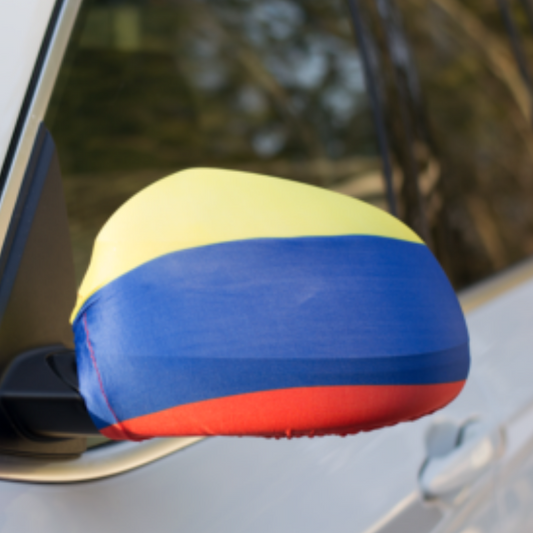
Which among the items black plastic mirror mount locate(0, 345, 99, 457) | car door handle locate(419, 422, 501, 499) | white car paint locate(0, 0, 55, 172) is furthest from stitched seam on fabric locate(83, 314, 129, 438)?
car door handle locate(419, 422, 501, 499)

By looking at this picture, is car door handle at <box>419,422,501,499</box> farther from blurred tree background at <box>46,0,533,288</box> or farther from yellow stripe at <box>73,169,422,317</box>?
yellow stripe at <box>73,169,422,317</box>

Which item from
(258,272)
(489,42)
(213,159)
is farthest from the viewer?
(489,42)

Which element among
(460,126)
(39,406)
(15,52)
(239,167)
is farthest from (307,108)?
(39,406)

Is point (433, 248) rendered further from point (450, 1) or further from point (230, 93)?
point (450, 1)

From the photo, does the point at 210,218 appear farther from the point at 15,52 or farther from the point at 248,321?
the point at 15,52

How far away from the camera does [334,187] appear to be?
4.56ft

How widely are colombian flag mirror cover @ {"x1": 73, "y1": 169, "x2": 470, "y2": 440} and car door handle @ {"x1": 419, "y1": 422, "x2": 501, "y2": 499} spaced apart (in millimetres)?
612

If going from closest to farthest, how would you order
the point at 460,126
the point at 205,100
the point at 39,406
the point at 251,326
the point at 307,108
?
the point at 251,326 < the point at 39,406 < the point at 205,100 < the point at 307,108 < the point at 460,126

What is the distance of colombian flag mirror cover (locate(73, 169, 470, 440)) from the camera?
22.0 inches

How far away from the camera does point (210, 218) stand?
23.2 inches

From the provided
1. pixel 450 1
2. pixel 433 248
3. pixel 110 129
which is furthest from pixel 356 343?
pixel 450 1

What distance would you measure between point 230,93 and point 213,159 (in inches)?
5.7

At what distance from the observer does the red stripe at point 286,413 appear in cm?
57

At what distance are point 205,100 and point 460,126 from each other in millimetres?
782
